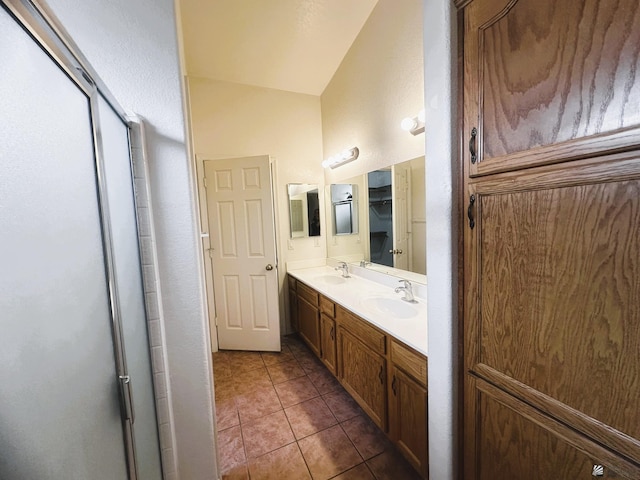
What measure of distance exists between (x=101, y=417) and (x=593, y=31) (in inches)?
61.7

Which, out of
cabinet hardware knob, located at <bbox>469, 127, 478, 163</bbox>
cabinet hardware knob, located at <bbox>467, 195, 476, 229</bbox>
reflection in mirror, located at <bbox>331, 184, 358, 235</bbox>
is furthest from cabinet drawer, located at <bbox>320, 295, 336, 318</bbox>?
cabinet hardware knob, located at <bbox>469, 127, 478, 163</bbox>

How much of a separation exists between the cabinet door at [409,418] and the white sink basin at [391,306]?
41cm

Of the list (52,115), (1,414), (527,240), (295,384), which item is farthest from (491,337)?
(295,384)

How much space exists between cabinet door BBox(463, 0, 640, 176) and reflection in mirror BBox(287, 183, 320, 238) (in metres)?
2.24

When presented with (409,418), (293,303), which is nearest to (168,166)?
(409,418)

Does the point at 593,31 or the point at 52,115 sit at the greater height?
the point at 593,31

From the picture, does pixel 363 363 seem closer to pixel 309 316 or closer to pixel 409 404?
pixel 409 404

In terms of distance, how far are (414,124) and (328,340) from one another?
176 cm

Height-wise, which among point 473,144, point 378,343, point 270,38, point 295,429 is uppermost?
point 270,38

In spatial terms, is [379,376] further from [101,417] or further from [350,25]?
[350,25]

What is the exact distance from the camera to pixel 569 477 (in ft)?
2.27

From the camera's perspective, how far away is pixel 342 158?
2.62 m

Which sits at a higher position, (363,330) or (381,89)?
(381,89)

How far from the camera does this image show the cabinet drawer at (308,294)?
2.35 m
